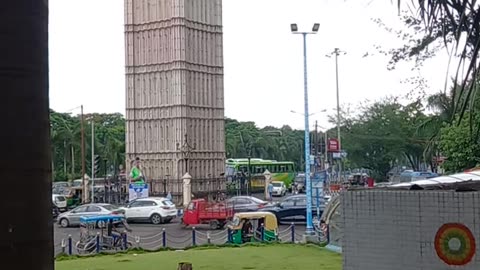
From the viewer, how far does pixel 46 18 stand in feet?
6.22

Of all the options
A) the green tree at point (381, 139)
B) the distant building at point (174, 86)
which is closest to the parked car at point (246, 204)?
the distant building at point (174, 86)

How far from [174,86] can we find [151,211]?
16136mm

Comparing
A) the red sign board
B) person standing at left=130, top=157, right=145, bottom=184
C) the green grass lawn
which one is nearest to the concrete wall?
the green grass lawn

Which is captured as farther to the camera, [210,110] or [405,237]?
[210,110]

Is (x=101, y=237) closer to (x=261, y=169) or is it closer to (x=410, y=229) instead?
(x=410, y=229)

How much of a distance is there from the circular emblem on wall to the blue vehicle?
1439 centimetres

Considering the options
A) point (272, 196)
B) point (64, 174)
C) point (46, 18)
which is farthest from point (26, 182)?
point (64, 174)

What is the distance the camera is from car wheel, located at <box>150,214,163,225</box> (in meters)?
32.2

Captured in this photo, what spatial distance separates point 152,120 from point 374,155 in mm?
15408

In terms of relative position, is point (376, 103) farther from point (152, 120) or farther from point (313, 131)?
point (152, 120)

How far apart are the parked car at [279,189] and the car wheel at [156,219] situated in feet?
71.9

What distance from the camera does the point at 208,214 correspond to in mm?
29484

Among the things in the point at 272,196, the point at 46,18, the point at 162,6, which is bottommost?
the point at 272,196

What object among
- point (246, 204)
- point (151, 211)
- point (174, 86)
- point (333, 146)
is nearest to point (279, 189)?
point (174, 86)
